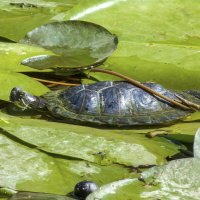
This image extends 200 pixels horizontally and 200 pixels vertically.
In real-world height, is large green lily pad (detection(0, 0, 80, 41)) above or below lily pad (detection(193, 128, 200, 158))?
above

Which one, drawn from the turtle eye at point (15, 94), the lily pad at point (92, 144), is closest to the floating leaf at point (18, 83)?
the turtle eye at point (15, 94)

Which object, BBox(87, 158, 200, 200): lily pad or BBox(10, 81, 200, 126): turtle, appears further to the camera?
BBox(10, 81, 200, 126): turtle

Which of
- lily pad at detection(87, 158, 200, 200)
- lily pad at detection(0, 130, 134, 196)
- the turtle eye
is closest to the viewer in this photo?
lily pad at detection(87, 158, 200, 200)

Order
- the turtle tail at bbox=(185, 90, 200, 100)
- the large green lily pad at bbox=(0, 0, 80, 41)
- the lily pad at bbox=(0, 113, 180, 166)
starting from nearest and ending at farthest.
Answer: the lily pad at bbox=(0, 113, 180, 166) < the turtle tail at bbox=(185, 90, 200, 100) < the large green lily pad at bbox=(0, 0, 80, 41)

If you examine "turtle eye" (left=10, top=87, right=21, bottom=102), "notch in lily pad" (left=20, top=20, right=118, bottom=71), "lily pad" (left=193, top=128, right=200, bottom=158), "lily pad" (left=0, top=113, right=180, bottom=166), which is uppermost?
"notch in lily pad" (left=20, top=20, right=118, bottom=71)

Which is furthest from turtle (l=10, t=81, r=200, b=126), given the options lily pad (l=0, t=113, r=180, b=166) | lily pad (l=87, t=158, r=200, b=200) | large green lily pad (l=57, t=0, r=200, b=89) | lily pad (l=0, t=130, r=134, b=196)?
lily pad (l=87, t=158, r=200, b=200)

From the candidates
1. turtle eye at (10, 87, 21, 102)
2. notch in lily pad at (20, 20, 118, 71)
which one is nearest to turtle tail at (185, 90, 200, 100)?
notch in lily pad at (20, 20, 118, 71)

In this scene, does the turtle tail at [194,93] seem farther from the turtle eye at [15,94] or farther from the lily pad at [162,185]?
the lily pad at [162,185]

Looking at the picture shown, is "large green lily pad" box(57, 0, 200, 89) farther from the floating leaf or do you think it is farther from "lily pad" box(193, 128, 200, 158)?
"lily pad" box(193, 128, 200, 158)
